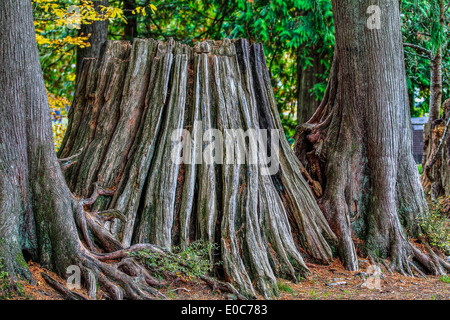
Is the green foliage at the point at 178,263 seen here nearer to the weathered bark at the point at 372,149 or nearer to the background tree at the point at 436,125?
the weathered bark at the point at 372,149

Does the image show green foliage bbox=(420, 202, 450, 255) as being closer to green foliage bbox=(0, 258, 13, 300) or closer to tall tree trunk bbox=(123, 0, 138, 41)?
green foliage bbox=(0, 258, 13, 300)

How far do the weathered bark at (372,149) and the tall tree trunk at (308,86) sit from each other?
15.2 ft

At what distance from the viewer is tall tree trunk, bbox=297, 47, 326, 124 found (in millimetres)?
11438

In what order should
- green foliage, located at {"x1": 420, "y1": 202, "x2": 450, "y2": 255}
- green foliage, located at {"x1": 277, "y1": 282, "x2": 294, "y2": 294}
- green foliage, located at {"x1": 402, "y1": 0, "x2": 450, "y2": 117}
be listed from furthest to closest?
green foliage, located at {"x1": 402, "y1": 0, "x2": 450, "y2": 117} → green foliage, located at {"x1": 420, "y1": 202, "x2": 450, "y2": 255} → green foliage, located at {"x1": 277, "y1": 282, "x2": 294, "y2": 294}

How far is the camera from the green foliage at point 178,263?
15.9ft

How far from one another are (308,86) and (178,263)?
7.85 metres

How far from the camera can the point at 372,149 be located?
255 inches

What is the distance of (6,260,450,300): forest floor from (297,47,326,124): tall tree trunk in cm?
602

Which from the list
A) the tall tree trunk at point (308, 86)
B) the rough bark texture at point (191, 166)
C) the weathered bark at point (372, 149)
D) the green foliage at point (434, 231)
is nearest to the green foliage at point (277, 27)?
the tall tree trunk at point (308, 86)

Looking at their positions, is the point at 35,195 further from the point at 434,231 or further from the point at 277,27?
→ the point at 277,27

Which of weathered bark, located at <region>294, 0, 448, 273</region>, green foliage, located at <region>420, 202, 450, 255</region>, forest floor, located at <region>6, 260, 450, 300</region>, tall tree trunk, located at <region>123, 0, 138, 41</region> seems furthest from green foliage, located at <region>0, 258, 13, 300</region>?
tall tree trunk, located at <region>123, 0, 138, 41</region>
